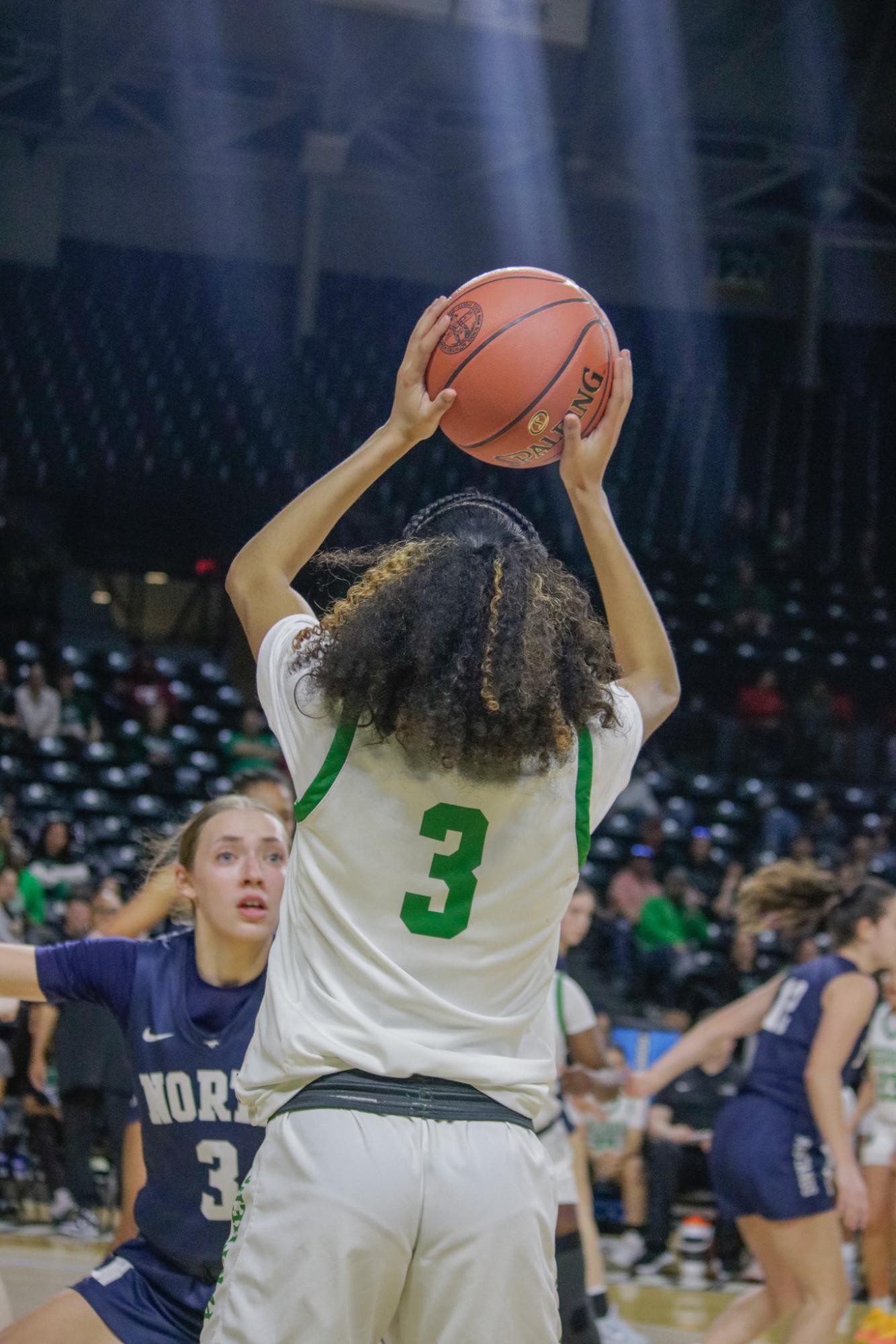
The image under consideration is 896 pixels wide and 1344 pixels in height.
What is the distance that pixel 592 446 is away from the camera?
2.23m

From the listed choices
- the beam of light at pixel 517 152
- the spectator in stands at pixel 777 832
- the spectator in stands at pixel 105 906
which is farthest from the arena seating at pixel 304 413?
the spectator in stands at pixel 105 906

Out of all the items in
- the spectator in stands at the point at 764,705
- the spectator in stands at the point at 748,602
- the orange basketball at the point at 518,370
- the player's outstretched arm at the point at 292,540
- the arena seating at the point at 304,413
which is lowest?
the player's outstretched arm at the point at 292,540

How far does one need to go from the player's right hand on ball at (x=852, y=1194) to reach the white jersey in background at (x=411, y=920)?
2459 millimetres

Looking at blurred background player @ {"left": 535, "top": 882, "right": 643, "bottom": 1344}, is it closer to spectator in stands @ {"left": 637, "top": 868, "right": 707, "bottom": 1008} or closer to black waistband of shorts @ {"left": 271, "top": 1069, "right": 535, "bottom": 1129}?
black waistband of shorts @ {"left": 271, "top": 1069, "right": 535, "bottom": 1129}

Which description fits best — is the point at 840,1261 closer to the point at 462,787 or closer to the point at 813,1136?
the point at 813,1136

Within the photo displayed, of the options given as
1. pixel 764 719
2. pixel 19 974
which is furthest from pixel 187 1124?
pixel 764 719

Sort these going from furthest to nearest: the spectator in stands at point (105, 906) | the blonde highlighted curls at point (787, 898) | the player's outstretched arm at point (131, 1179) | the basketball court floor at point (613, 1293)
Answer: the spectator in stands at point (105, 906) < the basketball court floor at point (613, 1293) < the blonde highlighted curls at point (787, 898) < the player's outstretched arm at point (131, 1179)

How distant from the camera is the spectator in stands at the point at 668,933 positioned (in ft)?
33.8

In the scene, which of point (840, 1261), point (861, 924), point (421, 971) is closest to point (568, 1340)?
point (840, 1261)

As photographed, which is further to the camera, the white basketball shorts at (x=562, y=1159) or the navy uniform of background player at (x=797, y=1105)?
the navy uniform of background player at (x=797, y=1105)

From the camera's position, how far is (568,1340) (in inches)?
143

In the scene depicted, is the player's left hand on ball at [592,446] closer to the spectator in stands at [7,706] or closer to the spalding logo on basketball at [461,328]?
the spalding logo on basketball at [461,328]

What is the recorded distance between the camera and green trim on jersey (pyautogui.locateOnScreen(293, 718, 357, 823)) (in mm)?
1904

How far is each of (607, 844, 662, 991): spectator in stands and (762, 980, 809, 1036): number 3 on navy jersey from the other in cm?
602
